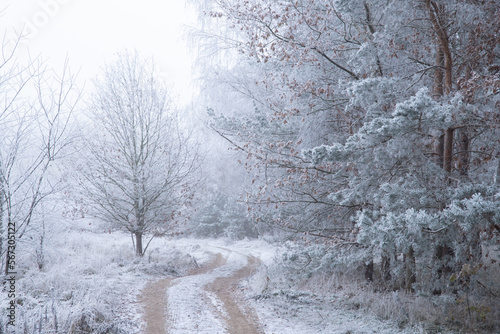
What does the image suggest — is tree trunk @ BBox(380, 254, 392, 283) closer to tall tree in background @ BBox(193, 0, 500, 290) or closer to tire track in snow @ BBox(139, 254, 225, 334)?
tall tree in background @ BBox(193, 0, 500, 290)

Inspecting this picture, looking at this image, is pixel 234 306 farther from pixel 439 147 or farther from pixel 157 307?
pixel 439 147

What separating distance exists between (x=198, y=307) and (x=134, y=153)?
6921 mm

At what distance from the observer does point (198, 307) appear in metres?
7.08

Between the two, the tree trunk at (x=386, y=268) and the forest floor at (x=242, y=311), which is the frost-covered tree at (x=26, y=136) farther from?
the tree trunk at (x=386, y=268)

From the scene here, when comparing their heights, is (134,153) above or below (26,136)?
above

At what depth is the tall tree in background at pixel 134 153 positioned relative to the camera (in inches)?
459

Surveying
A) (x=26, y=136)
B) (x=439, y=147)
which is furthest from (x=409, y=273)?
(x=26, y=136)

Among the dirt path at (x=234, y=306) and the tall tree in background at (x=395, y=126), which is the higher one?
the tall tree in background at (x=395, y=126)

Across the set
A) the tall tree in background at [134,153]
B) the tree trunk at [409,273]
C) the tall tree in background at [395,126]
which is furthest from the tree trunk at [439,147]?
the tall tree in background at [134,153]

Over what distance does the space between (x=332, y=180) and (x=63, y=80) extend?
19.2 feet

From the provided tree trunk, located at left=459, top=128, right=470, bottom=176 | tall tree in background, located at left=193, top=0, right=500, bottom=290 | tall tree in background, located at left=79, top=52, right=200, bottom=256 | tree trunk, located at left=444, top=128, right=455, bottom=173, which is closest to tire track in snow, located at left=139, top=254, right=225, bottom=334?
tall tree in background, located at left=193, top=0, right=500, bottom=290

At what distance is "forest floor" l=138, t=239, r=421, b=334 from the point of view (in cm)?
588

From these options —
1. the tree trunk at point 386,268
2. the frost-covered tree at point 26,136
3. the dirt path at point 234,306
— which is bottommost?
the dirt path at point 234,306

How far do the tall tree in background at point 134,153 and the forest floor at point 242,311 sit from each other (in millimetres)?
3416
